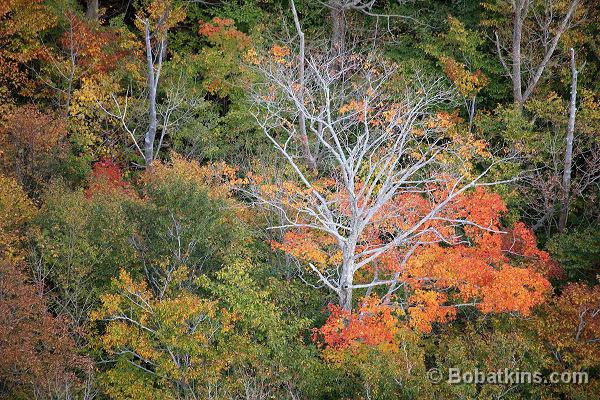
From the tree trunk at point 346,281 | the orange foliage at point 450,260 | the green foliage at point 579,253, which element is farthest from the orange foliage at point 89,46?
the green foliage at point 579,253

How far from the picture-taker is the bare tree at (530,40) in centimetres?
3128

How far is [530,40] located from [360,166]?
32.2 feet

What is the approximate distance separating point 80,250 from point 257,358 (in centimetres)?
704

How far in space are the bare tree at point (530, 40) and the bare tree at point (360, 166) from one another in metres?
3.06

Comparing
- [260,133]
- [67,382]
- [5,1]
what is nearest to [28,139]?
[5,1]

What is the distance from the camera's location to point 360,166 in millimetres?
30719

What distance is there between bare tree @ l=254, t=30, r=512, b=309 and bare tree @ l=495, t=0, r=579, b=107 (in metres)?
3.06

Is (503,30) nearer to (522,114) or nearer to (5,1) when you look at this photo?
(522,114)

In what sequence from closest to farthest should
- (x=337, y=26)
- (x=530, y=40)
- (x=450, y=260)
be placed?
Answer: 1. (x=450, y=260)
2. (x=530, y=40)
3. (x=337, y=26)

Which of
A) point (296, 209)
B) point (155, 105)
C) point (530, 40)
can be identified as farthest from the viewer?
point (530, 40)

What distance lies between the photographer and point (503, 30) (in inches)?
1293

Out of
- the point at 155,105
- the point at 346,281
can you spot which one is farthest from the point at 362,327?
the point at 155,105

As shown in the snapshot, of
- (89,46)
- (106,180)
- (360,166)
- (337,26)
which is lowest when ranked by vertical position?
(106,180)

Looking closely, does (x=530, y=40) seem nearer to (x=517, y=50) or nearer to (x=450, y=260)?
(x=517, y=50)
